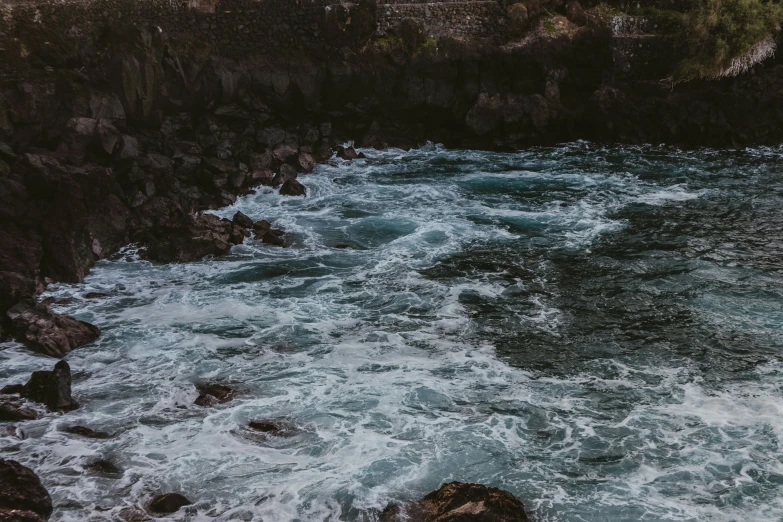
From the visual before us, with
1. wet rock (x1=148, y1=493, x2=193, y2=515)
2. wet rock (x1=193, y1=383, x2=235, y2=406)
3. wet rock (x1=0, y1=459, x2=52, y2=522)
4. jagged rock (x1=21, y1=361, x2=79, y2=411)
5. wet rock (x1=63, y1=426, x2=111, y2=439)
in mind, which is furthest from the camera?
wet rock (x1=193, y1=383, x2=235, y2=406)

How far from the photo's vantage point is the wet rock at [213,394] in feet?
39.3

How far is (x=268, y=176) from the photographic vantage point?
2489 centimetres

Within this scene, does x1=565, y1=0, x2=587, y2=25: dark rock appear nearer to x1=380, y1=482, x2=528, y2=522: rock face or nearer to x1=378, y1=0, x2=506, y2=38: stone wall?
x1=378, y1=0, x2=506, y2=38: stone wall

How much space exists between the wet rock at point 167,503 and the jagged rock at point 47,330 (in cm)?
551

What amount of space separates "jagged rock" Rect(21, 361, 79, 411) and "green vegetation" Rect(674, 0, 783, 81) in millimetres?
26061

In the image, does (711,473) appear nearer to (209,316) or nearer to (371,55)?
(209,316)

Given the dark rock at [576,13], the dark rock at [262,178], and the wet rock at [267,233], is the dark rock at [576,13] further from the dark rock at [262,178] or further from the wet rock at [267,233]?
the wet rock at [267,233]

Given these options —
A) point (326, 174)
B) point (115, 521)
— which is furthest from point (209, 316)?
point (326, 174)

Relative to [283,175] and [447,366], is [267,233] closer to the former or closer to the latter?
[283,175]

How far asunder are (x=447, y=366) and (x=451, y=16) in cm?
2143

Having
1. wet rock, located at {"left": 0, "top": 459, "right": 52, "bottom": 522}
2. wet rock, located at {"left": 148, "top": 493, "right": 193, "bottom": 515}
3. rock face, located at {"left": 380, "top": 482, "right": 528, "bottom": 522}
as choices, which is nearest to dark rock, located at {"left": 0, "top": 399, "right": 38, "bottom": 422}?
wet rock, located at {"left": 0, "top": 459, "right": 52, "bottom": 522}

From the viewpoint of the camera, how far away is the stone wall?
3022 cm

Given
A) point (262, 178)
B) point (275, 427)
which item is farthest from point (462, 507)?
point (262, 178)

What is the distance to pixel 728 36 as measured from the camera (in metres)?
28.0
